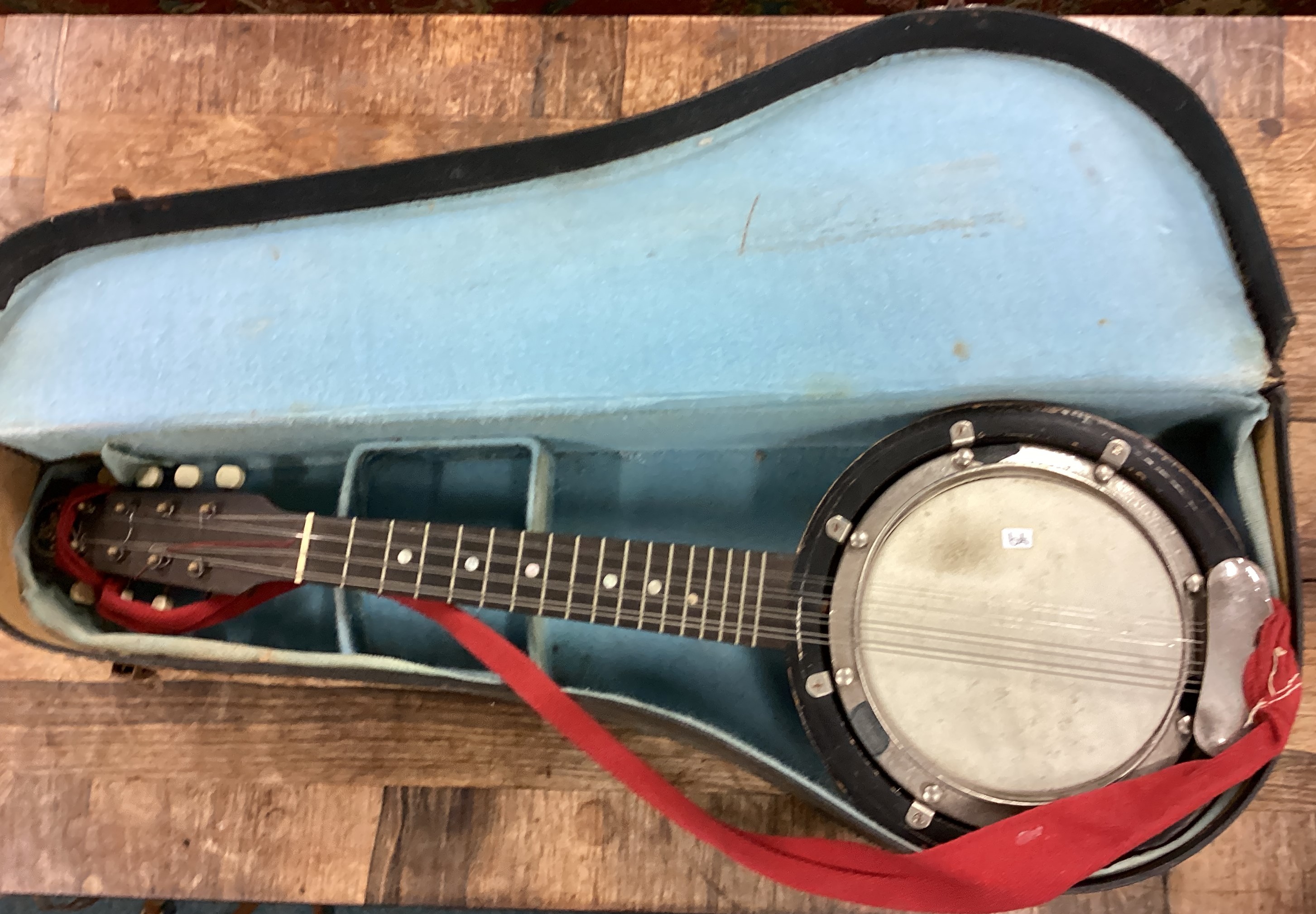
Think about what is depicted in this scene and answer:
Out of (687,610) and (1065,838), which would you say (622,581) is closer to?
(687,610)

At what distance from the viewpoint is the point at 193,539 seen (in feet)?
2.38

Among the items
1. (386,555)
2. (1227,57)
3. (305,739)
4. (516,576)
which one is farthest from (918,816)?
(1227,57)

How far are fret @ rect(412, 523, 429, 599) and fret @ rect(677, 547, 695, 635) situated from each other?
244 mm

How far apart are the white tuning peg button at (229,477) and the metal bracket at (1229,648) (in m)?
0.90

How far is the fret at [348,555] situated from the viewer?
0.71m

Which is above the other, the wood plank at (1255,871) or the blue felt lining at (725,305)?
the blue felt lining at (725,305)

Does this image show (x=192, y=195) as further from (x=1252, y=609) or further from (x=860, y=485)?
(x=1252, y=609)

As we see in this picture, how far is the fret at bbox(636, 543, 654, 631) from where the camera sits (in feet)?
2.23

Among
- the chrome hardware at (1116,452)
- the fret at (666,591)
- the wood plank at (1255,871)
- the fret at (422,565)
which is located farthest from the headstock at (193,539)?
the wood plank at (1255,871)

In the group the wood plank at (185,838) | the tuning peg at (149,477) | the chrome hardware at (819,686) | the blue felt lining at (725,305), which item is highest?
the blue felt lining at (725,305)

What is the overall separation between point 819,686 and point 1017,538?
0.71 ft

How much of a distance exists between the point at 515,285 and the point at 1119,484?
57 cm

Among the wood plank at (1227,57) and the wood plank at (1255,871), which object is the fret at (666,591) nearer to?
the wood plank at (1255,871)

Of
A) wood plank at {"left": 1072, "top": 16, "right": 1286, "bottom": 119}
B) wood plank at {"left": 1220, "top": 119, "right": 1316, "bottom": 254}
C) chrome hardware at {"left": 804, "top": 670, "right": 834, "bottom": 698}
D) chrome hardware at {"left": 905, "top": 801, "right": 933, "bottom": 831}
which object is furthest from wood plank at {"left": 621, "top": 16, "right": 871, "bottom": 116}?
chrome hardware at {"left": 905, "top": 801, "right": 933, "bottom": 831}
